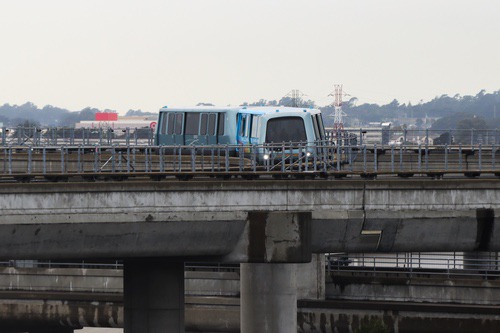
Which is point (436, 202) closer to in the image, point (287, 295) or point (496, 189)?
point (496, 189)

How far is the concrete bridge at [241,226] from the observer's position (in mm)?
41531

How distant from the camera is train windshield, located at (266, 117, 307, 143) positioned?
61.1 m

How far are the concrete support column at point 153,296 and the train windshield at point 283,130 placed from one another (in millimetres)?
15228

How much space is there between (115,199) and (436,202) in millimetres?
10459

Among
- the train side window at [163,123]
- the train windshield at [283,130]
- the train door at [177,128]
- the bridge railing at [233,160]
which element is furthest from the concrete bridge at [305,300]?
the train side window at [163,123]

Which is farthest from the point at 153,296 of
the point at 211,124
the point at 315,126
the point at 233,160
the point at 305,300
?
the point at 211,124

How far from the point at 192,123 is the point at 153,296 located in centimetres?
1991

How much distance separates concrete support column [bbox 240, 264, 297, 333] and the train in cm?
1096

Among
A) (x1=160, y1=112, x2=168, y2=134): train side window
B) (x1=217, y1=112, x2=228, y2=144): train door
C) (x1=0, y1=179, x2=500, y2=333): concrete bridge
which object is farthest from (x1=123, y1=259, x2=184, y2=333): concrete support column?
(x1=160, y1=112, x2=168, y2=134): train side window

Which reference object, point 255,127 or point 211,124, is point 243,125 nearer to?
point 255,127

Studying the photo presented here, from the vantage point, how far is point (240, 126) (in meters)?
63.2

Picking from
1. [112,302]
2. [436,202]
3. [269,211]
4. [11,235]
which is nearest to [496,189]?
[436,202]

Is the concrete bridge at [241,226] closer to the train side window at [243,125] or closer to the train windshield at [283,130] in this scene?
the train windshield at [283,130]

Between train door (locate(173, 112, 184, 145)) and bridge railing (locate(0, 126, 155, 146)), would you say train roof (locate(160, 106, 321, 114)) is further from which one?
bridge railing (locate(0, 126, 155, 146))
